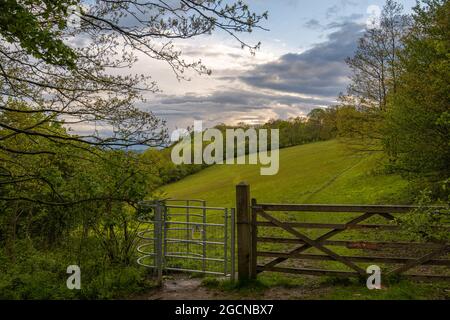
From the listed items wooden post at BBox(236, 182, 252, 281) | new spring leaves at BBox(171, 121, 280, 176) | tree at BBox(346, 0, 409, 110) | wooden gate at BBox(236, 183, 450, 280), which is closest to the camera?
wooden gate at BBox(236, 183, 450, 280)

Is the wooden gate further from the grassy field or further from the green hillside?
the green hillside

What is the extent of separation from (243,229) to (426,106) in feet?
26.4

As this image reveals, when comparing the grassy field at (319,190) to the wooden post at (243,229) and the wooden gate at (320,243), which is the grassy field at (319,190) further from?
the wooden post at (243,229)

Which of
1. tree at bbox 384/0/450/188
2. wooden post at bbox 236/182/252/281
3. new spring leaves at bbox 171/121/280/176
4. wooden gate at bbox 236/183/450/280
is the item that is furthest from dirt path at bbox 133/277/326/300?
new spring leaves at bbox 171/121/280/176

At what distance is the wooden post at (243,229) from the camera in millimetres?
7998

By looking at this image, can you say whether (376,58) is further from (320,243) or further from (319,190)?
(320,243)

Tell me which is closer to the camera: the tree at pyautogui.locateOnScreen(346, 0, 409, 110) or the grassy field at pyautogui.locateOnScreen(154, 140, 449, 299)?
the grassy field at pyautogui.locateOnScreen(154, 140, 449, 299)

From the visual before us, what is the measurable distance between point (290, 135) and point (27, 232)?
210ft

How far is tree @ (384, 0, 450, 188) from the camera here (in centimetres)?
1211

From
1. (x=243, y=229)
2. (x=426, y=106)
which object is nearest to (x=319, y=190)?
(x=426, y=106)

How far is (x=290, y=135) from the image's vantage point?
7119 centimetres

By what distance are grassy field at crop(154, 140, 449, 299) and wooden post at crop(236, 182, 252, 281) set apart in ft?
1.53
